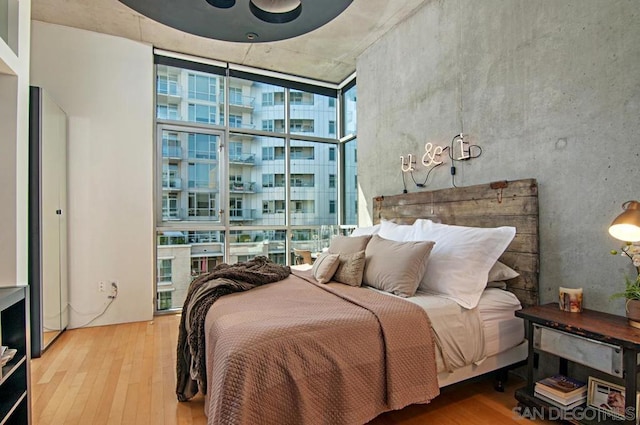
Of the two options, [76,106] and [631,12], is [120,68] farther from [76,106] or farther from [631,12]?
[631,12]

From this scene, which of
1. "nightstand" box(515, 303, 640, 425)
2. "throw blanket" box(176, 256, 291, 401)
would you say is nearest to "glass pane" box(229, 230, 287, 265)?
"throw blanket" box(176, 256, 291, 401)

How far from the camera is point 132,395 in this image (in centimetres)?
221

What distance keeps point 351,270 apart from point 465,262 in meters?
0.79

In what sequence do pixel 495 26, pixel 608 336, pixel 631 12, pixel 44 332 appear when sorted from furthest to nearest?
pixel 44 332
pixel 495 26
pixel 631 12
pixel 608 336

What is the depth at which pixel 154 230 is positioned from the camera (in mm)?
4082

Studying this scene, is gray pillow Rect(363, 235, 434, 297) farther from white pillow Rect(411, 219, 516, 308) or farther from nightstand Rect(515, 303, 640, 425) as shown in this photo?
nightstand Rect(515, 303, 640, 425)

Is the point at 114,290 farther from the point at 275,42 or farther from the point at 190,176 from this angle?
the point at 275,42

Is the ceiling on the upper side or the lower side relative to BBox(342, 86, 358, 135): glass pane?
upper

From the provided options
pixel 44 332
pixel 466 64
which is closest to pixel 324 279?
pixel 466 64

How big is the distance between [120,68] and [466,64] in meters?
3.60

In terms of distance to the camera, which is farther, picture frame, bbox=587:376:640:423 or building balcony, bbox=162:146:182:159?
building balcony, bbox=162:146:182:159

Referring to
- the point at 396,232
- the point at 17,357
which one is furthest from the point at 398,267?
the point at 17,357

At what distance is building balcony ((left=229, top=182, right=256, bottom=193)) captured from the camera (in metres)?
4.50

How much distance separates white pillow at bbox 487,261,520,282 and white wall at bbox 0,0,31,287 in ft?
9.52
